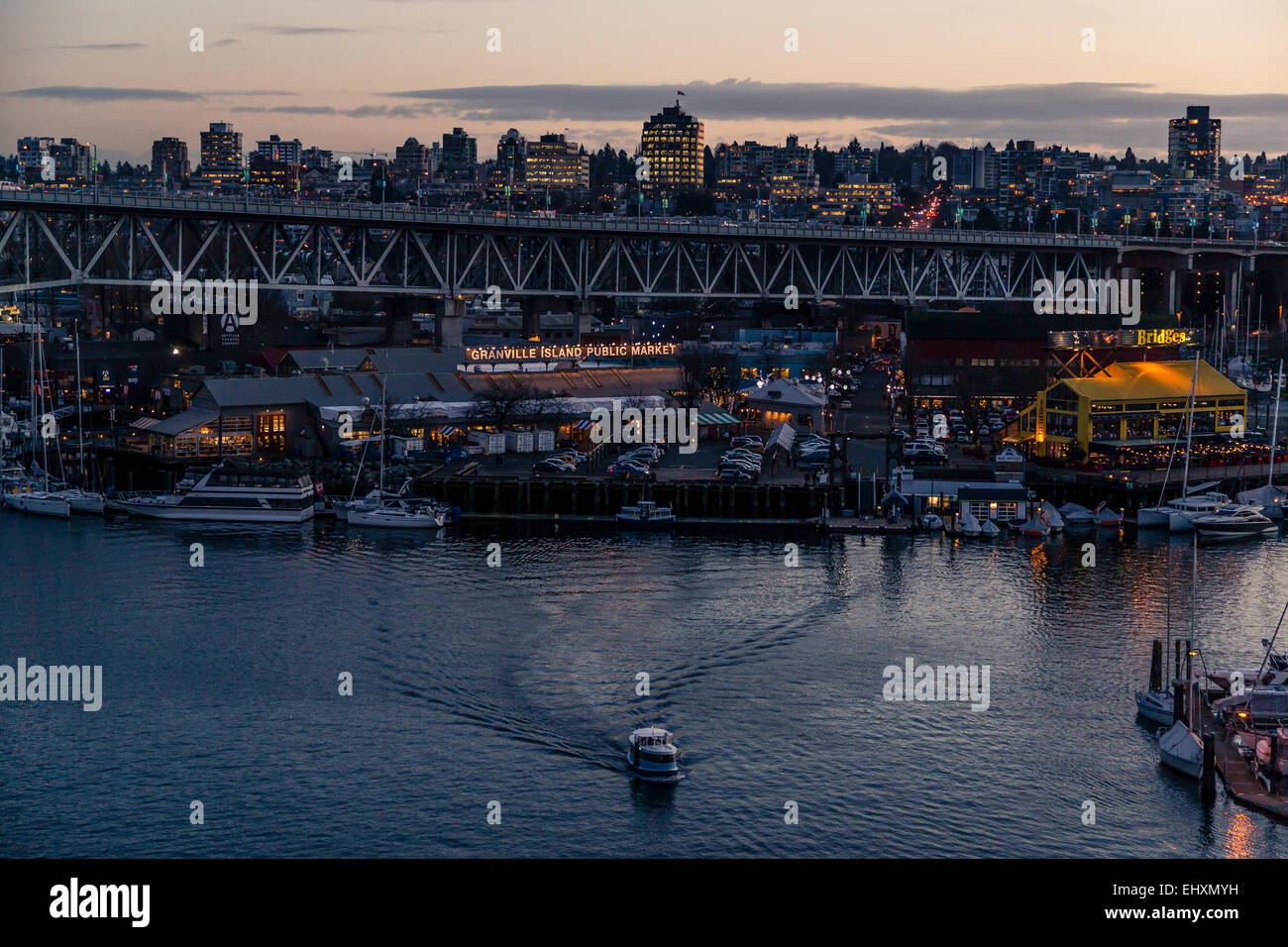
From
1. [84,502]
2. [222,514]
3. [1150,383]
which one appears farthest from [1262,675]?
[84,502]

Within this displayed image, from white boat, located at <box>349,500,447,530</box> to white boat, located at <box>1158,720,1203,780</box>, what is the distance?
53.2 ft

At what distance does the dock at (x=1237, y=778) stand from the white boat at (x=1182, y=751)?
0.34 m

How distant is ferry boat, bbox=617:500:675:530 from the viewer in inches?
1188

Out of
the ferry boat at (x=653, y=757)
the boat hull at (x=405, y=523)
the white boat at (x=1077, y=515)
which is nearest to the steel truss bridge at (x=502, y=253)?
the boat hull at (x=405, y=523)

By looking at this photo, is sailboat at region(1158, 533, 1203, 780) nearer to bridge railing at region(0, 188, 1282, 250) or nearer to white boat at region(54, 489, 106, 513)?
white boat at region(54, 489, 106, 513)

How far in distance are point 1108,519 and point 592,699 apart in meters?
16.0

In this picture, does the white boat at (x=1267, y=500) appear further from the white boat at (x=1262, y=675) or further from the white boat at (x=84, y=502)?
the white boat at (x=84, y=502)

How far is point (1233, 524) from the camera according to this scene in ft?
99.6

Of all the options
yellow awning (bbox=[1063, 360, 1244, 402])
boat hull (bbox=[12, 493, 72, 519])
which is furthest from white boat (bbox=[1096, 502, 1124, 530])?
boat hull (bbox=[12, 493, 72, 519])

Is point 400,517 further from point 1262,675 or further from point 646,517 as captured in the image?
point 1262,675

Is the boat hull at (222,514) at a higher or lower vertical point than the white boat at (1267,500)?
higher

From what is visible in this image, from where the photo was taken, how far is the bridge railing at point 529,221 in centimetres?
4259
